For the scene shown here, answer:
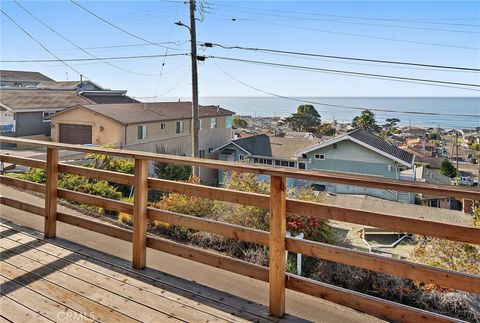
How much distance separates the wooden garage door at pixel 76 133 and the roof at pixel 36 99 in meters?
3.33

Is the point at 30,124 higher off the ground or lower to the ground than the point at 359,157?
higher

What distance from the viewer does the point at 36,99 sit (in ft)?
81.3

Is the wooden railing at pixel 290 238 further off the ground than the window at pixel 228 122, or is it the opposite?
the window at pixel 228 122

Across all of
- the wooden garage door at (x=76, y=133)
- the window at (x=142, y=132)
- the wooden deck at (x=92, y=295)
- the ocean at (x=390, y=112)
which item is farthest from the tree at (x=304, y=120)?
the wooden deck at (x=92, y=295)

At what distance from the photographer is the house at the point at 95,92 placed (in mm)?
29203

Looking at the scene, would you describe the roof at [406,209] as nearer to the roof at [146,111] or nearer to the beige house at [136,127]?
the beige house at [136,127]

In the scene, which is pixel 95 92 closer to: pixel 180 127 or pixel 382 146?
pixel 180 127

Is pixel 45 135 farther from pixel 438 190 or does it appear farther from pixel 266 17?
pixel 438 190

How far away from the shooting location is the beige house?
777 inches

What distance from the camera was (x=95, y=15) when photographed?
1557 cm

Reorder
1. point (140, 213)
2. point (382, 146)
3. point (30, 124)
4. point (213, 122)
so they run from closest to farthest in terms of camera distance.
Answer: point (140, 213) < point (382, 146) < point (30, 124) < point (213, 122)

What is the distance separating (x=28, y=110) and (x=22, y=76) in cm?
1925

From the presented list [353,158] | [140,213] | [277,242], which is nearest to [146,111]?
[353,158]

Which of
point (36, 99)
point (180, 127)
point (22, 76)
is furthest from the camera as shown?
point (22, 76)
